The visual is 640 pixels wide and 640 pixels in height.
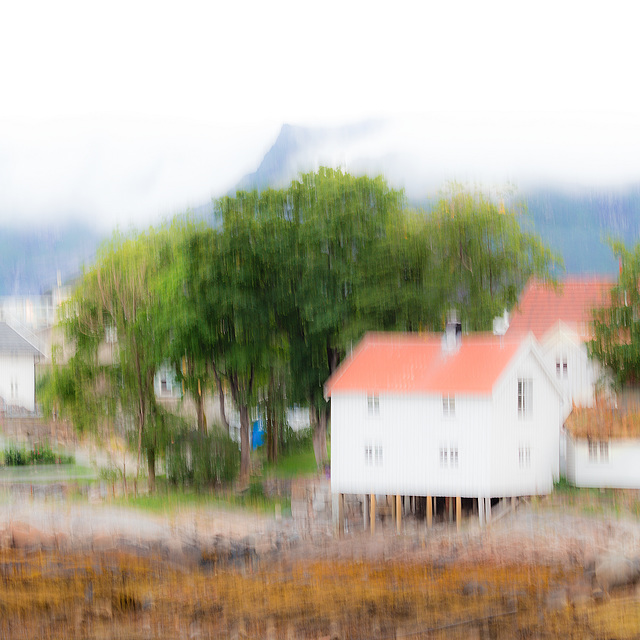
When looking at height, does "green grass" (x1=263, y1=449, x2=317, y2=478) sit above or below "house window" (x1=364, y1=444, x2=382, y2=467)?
below

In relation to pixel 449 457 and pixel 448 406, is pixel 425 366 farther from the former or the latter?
pixel 449 457

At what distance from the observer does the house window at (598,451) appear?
33.1m

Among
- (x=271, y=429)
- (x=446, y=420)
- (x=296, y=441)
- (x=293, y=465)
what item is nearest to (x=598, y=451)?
(x=446, y=420)

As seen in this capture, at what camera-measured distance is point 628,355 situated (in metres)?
39.0

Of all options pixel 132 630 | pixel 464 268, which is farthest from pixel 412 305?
pixel 132 630

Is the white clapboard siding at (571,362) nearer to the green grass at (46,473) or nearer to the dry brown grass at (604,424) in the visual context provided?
the dry brown grass at (604,424)

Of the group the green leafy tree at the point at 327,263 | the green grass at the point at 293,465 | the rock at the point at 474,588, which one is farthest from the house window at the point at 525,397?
the green grass at the point at 293,465

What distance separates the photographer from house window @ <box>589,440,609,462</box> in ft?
108

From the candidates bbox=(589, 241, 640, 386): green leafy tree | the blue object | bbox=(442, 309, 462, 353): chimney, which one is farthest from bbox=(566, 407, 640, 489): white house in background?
the blue object

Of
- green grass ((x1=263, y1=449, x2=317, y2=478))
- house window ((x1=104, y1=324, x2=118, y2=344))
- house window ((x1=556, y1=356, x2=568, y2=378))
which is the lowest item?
green grass ((x1=263, y1=449, x2=317, y2=478))

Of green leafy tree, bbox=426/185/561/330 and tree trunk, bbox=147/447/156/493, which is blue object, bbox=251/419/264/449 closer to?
tree trunk, bbox=147/447/156/493

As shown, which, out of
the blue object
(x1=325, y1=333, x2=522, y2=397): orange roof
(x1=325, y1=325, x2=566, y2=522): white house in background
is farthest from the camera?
the blue object

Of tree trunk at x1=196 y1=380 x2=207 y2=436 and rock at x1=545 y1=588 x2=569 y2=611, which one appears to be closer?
rock at x1=545 y1=588 x2=569 y2=611

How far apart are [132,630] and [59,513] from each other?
12700mm
